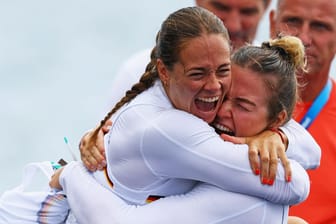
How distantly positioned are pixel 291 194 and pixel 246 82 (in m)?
0.38

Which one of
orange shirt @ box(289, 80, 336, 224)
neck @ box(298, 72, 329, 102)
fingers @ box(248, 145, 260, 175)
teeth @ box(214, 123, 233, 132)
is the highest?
teeth @ box(214, 123, 233, 132)

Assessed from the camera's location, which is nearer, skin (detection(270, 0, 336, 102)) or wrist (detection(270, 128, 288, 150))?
wrist (detection(270, 128, 288, 150))

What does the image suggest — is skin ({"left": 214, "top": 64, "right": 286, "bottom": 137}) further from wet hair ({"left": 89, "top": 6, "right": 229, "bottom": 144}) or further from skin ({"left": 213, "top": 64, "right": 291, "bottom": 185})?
wet hair ({"left": 89, "top": 6, "right": 229, "bottom": 144})

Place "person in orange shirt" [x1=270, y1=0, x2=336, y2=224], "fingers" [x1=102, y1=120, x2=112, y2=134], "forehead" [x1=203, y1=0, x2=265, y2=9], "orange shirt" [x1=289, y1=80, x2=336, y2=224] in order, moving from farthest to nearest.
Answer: "forehead" [x1=203, y1=0, x2=265, y2=9], "person in orange shirt" [x1=270, y1=0, x2=336, y2=224], "orange shirt" [x1=289, y1=80, x2=336, y2=224], "fingers" [x1=102, y1=120, x2=112, y2=134]

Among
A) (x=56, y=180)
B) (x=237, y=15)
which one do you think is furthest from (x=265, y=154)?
(x=237, y=15)

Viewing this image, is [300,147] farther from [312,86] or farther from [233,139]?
[312,86]

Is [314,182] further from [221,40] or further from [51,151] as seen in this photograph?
[51,151]

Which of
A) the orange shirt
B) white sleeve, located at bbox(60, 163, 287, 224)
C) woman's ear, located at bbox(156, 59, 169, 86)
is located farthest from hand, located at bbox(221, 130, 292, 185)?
the orange shirt

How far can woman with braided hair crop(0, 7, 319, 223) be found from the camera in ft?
12.2

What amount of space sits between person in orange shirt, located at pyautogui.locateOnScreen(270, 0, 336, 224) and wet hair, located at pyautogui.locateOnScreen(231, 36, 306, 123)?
1.25m

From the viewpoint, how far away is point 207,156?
371 cm

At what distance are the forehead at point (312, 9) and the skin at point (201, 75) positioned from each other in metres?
1.68

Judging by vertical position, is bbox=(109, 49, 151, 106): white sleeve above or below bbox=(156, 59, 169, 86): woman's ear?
below

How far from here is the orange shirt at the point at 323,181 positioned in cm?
503
